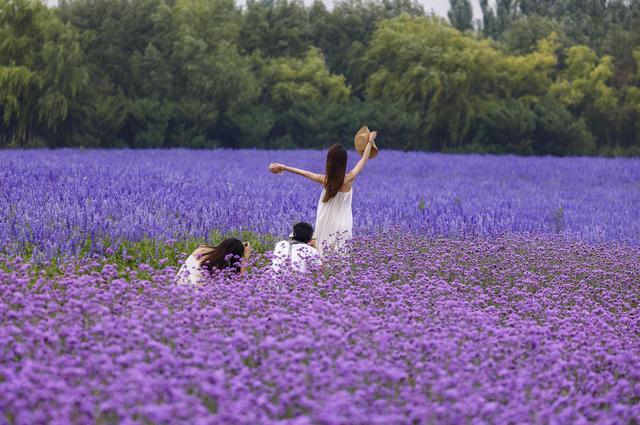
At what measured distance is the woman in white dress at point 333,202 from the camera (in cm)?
814

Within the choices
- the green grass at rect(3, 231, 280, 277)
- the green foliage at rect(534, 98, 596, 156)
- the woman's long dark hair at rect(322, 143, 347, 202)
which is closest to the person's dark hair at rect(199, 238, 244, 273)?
the green grass at rect(3, 231, 280, 277)

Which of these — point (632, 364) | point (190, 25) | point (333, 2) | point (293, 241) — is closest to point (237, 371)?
point (632, 364)

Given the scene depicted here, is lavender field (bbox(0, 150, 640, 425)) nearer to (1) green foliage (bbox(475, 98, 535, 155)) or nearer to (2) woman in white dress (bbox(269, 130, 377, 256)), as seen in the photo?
(2) woman in white dress (bbox(269, 130, 377, 256))

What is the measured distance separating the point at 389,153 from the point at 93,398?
29642mm

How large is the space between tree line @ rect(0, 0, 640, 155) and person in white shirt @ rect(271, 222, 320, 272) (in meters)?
25.7

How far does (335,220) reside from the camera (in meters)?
8.38

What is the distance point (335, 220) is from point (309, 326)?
368 cm

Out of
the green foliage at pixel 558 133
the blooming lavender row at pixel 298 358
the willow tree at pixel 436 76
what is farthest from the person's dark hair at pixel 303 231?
the green foliage at pixel 558 133

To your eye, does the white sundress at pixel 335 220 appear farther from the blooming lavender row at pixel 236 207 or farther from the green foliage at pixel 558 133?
the green foliage at pixel 558 133

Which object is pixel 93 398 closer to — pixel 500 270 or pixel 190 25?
pixel 500 270

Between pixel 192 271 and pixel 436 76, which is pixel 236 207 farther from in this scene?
pixel 436 76

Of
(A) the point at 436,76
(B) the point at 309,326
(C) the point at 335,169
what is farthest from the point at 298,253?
(A) the point at 436,76

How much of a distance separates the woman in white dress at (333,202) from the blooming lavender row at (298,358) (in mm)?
1674

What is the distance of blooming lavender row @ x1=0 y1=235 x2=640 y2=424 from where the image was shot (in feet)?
11.6
